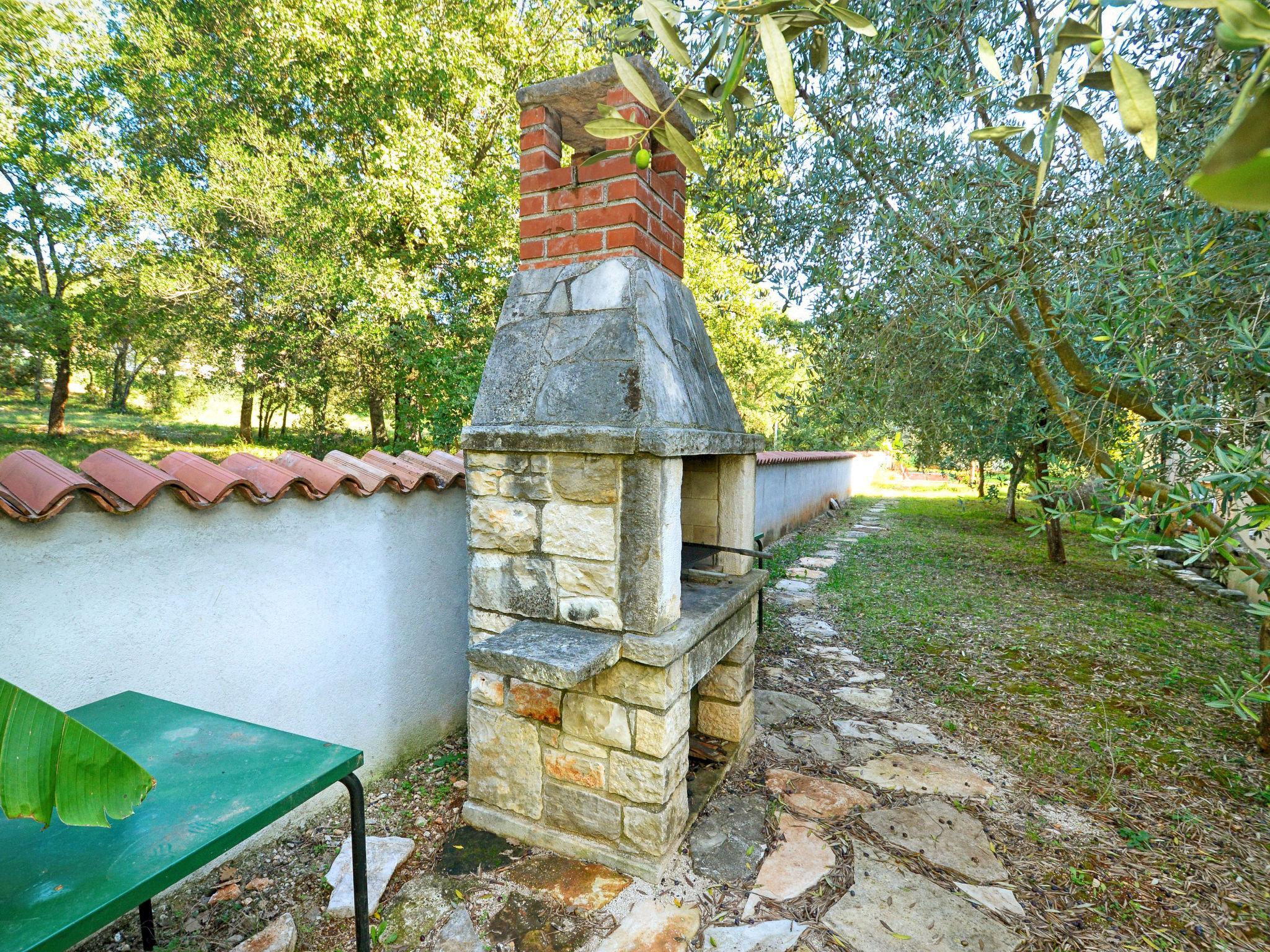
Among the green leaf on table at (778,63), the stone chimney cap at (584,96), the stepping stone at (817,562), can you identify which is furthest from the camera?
the stepping stone at (817,562)

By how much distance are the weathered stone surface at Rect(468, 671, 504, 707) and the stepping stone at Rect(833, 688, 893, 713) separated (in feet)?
8.70

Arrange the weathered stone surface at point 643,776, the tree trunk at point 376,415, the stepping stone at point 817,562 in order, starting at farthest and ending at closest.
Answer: the tree trunk at point 376,415
the stepping stone at point 817,562
the weathered stone surface at point 643,776

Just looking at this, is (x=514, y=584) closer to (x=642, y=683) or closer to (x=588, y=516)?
(x=588, y=516)

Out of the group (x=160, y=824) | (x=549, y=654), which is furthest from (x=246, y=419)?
(x=160, y=824)

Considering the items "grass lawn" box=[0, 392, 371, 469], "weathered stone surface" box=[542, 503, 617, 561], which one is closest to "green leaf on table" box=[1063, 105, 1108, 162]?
"weathered stone surface" box=[542, 503, 617, 561]

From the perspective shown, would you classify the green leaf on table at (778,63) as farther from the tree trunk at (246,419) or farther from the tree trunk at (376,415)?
the tree trunk at (246,419)

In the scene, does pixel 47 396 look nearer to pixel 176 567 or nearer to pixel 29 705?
pixel 176 567

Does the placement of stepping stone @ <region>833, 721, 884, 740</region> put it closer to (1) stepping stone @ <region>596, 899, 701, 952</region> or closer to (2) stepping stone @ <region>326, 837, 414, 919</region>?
(1) stepping stone @ <region>596, 899, 701, 952</region>

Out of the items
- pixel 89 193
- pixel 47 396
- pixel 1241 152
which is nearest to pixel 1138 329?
pixel 1241 152

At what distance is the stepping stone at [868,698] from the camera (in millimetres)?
4064

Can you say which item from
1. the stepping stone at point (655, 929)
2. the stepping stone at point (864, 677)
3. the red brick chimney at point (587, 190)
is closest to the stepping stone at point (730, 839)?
the stepping stone at point (655, 929)

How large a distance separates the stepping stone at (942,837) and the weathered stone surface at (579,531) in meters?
1.91

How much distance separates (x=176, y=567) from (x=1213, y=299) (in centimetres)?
454

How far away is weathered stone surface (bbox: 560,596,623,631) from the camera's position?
2.46 meters
